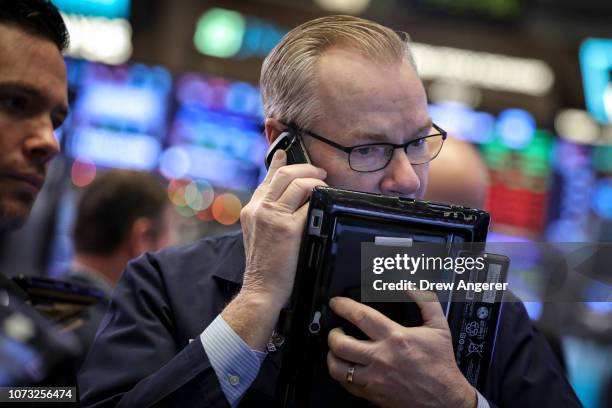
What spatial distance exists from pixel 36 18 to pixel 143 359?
102 centimetres

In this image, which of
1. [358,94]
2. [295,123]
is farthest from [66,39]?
[358,94]

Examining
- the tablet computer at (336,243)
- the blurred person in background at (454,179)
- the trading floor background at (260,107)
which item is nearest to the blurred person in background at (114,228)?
the blurred person in background at (454,179)

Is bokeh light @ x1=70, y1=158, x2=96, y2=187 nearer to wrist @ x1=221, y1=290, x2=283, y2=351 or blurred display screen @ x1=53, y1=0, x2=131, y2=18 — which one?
blurred display screen @ x1=53, y1=0, x2=131, y2=18

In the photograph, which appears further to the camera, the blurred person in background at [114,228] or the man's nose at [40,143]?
the blurred person in background at [114,228]

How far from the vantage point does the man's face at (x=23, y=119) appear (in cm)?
199

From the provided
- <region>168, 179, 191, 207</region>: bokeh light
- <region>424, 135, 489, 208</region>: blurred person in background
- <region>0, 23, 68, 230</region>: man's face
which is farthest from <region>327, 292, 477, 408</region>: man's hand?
<region>168, 179, 191, 207</region>: bokeh light

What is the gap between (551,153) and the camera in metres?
7.45

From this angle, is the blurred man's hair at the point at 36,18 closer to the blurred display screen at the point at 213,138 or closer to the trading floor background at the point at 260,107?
the trading floor background at the point at 260,107

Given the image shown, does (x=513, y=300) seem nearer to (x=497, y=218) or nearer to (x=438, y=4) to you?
(x=438, y=4)

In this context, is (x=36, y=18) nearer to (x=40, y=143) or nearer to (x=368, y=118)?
(x=40, y=143)

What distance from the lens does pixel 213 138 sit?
7320 millimetres

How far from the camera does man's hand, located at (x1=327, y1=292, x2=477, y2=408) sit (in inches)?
57.6

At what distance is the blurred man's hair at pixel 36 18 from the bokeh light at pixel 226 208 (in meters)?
5.52

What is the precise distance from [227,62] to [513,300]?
21.4 feet
